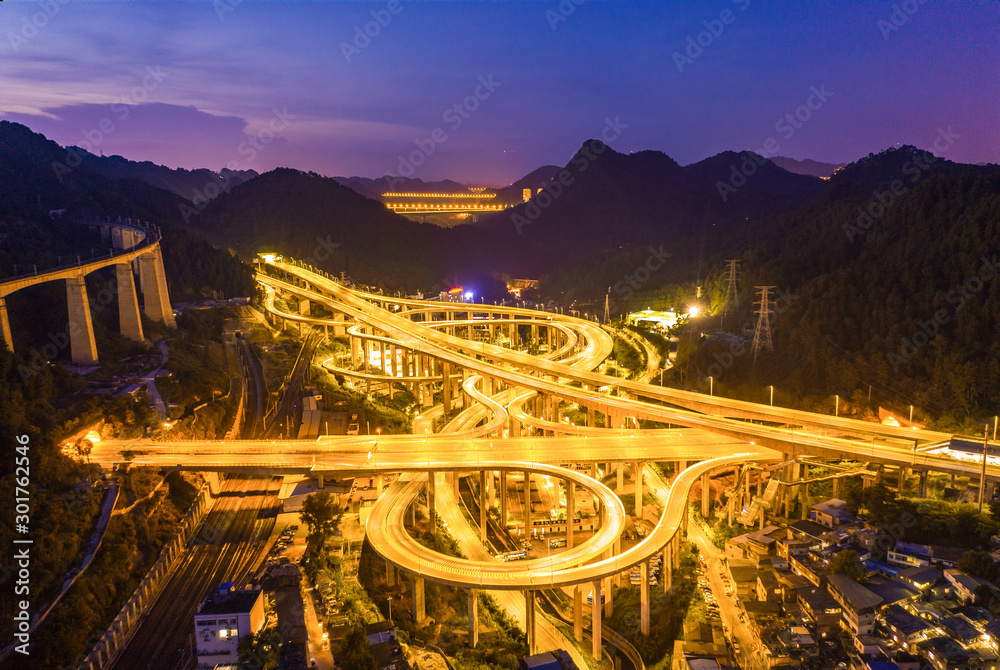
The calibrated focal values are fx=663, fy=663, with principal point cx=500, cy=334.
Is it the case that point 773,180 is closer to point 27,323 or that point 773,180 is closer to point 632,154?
point 632,154

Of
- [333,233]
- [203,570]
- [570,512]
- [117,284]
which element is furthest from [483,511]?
[333,233]

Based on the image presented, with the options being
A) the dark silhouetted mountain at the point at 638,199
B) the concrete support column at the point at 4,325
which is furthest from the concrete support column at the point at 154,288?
the dark silhouetted mountain at the point at 638,199

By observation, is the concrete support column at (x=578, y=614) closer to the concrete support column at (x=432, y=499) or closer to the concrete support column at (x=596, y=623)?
the concrete support column at (x=596, y=623)

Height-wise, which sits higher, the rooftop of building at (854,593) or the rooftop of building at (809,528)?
the rooftop of building at (809,528)

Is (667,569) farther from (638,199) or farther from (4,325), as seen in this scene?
(638,199)

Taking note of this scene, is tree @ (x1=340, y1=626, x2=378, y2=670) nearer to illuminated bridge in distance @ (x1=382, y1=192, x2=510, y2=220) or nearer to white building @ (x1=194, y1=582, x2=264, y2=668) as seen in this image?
white building @ (x1=194, y1=582, x2=264, y2=668)

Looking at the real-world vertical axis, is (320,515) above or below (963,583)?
above
